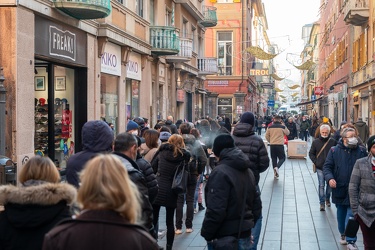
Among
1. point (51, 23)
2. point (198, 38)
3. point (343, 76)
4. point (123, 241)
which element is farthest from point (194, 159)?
point (343, 76)

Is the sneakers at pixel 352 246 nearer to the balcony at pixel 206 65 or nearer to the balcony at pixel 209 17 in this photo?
the balcony at pixel 206 65

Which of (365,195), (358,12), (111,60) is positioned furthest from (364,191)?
(358,12)

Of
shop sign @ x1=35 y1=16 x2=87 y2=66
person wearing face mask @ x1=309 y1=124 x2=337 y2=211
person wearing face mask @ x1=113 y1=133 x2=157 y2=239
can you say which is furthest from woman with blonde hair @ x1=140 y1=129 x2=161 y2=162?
shop sign @ x1=35 y1=16 x2=87 y2=66

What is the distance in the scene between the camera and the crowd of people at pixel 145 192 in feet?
8.93

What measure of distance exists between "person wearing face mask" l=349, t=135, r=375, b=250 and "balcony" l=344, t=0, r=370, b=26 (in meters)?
22.6

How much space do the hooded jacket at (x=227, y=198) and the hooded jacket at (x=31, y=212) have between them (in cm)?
176

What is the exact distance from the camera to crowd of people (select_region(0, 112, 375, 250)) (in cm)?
272

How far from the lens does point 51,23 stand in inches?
484

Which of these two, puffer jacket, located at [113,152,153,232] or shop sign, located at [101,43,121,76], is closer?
puffer jacket, located at [113,152,153,232]

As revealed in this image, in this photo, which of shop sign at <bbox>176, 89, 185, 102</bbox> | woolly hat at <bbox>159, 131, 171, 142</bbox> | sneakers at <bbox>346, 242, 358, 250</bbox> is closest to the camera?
sneakers at <bbox>346, 242, 358, 250</bbox>

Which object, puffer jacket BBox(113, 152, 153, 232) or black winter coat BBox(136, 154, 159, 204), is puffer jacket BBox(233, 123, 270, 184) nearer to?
black winter coat BBox(136, 154, 159, 204)

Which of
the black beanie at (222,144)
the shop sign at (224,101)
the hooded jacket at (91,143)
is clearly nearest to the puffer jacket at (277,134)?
the black beanie at (222,144)

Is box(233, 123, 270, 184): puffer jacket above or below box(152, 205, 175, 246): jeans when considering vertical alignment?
above

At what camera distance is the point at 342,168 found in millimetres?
8273
